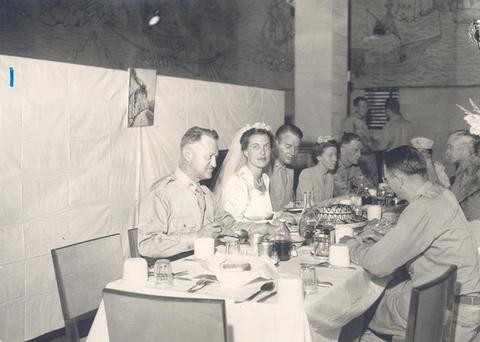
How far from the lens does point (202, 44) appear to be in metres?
12.3

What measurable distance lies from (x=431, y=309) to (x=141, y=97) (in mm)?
3423

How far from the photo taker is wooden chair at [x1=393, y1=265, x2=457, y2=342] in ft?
7.08

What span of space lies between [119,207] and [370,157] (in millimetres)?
5334

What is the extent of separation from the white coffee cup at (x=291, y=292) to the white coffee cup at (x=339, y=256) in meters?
0.72

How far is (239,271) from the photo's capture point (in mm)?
2557

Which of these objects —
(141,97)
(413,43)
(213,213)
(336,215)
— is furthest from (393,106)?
(213,213)

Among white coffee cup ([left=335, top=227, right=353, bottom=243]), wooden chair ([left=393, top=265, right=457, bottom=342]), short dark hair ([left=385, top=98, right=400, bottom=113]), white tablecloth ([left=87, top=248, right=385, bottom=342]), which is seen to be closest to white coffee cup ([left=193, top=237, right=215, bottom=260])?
white tablecloth ([left=87, top=248, right=385, bottom=342])

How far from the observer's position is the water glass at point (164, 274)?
102 inches

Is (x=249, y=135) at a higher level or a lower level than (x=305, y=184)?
higher

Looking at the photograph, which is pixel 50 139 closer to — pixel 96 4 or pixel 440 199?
pixel 440 199

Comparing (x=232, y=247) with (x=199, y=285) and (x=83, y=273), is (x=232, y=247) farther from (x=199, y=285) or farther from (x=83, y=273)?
(x=83, y=273)

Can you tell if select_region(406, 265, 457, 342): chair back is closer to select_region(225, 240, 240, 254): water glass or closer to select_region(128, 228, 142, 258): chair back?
select_region(225, 240, 240, 254): water glass

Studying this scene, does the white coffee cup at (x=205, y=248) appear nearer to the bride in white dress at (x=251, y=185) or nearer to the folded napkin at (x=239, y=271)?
the folded napkin at (x=239, y=271)

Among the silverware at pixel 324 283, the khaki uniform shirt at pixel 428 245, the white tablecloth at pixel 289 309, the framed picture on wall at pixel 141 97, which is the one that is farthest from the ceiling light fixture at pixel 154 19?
the silverware at pixel 324 283
